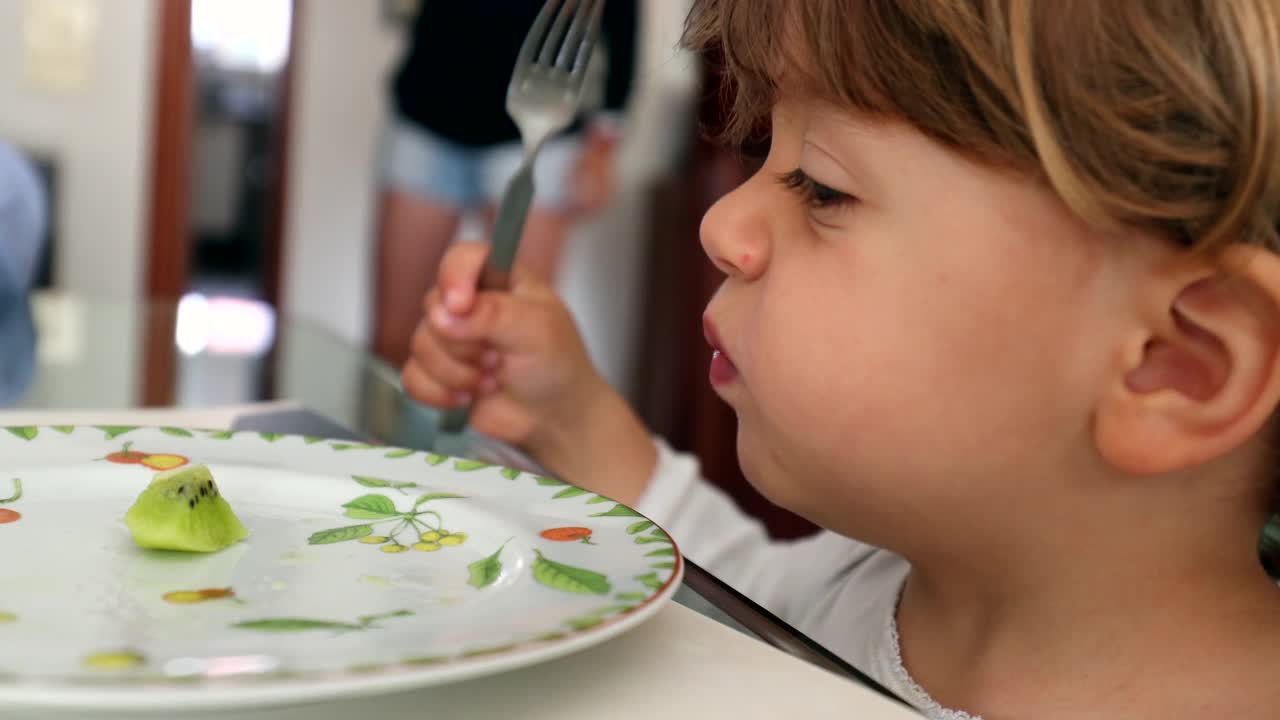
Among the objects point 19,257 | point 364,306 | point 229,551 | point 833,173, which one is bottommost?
point 364,306

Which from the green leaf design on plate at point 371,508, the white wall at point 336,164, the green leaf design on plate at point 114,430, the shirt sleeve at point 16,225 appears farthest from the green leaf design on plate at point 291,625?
the white wall at point 336,164

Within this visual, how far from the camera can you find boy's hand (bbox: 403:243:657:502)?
90 cm

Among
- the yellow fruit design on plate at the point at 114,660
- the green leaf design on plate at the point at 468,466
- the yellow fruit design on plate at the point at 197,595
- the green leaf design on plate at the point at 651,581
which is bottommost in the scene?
the yellow fruit design on plate at the point at 197,595

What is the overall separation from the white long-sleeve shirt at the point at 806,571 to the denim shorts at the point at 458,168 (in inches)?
84.7

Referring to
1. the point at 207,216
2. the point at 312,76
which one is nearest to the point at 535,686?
the point at 312,76

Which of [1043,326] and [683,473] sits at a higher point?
[1043,326]

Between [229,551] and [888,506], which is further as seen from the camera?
[888,506]

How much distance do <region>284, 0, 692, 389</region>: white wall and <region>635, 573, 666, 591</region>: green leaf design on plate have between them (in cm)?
348

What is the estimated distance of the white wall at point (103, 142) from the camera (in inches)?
119

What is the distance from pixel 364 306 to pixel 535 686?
3.81 metres

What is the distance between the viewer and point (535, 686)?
378 mm

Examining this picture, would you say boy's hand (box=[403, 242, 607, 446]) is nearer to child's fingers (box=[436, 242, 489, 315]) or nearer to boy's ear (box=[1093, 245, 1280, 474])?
child's fingers (box=[436, 242, 489, 315])

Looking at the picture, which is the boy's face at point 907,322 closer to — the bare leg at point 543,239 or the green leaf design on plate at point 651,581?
the green leaf design on plate at point 651,581

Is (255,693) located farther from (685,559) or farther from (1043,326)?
(1043,326)
